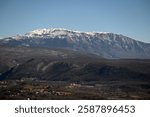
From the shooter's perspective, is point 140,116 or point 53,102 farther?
point 53,102

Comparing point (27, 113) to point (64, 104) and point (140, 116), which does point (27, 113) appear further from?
point (140, 116)

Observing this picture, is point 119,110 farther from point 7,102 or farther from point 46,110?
point 7,102

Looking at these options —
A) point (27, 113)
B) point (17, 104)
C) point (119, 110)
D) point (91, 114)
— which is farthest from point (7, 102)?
point (119, 110)

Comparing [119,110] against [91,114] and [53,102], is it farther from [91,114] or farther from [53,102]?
[53,102]

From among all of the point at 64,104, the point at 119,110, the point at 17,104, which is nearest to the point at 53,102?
the point at 64,104

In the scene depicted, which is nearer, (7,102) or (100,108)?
(100,108)

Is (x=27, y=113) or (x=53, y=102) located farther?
(x=53, y=102)

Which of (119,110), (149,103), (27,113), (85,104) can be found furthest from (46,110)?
(149,103)
